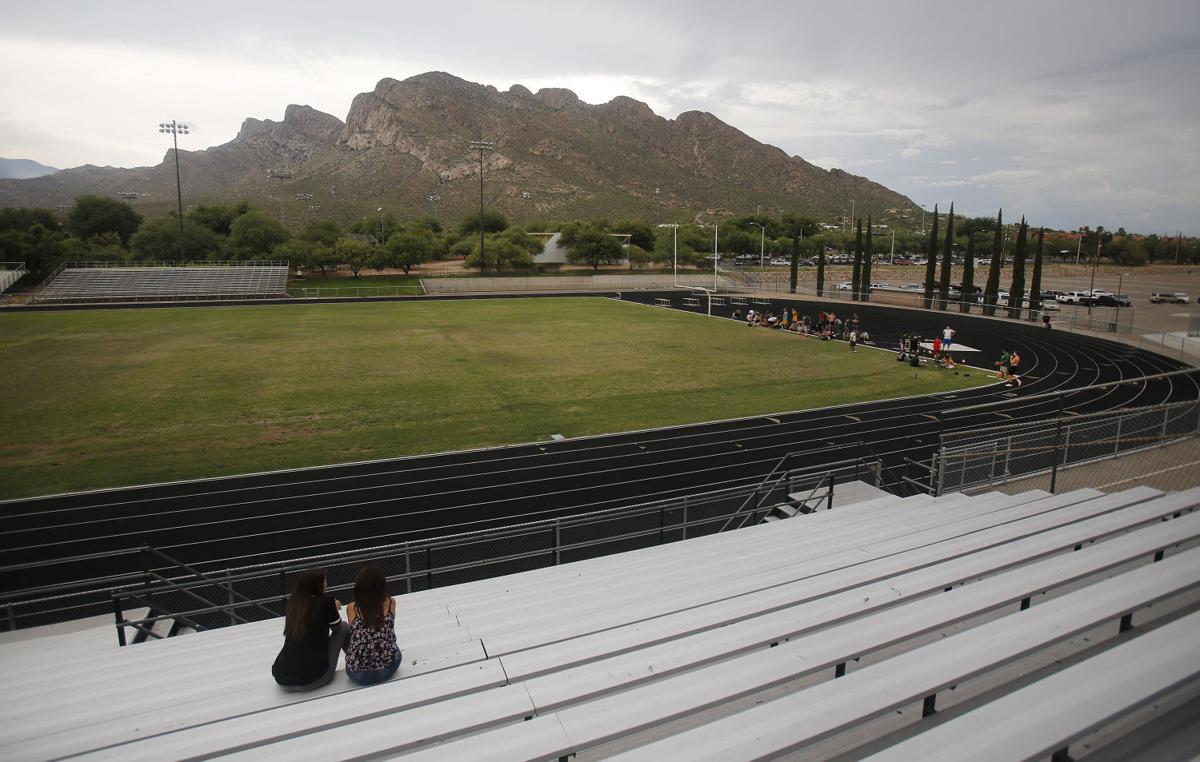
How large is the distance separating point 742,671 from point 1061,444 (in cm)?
1119

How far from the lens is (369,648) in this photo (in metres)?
5.30

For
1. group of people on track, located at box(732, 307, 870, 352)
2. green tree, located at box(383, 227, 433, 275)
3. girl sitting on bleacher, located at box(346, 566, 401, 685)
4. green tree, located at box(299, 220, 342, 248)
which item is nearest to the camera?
girl sitting on bleacher, located at box(346, 566, 401, 685)

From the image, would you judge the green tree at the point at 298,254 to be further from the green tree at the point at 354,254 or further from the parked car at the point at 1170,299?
the parked car at the point at 1170,299

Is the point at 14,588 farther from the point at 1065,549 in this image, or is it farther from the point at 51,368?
the point at 51,368

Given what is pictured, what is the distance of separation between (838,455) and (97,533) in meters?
17.9

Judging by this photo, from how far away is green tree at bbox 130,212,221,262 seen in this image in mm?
86500

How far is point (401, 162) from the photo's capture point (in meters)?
172

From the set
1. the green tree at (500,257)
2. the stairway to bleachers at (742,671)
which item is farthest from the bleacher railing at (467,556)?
the green tree at (500,257)

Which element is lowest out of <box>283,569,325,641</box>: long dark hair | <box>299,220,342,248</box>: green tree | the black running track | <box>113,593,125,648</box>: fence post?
the black running track

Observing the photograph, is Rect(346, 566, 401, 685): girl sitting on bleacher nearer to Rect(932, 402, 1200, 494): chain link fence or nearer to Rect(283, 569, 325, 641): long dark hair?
Rect(283, 569, 325, 641): long dark hair

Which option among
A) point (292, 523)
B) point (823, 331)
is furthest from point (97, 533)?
point (823, 331)

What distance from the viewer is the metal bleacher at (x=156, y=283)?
63594 millimetres

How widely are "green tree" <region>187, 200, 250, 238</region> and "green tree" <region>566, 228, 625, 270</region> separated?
52.3 metres

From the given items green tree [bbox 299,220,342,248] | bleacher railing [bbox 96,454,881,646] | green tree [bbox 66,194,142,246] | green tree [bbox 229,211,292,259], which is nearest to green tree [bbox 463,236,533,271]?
green tree [bbox 299,220,342,248]
